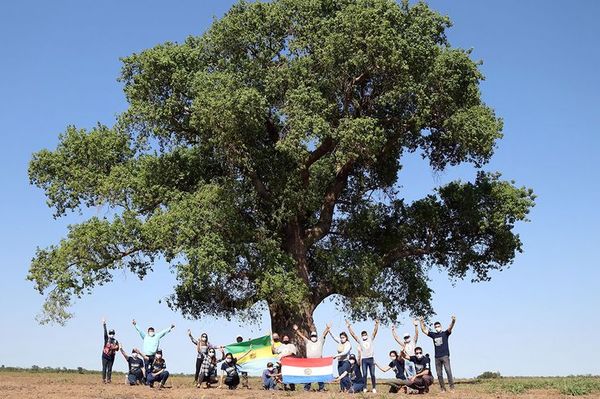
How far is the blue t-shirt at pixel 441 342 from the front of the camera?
24.8 metres

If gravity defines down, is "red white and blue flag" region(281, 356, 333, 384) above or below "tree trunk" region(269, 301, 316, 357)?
below

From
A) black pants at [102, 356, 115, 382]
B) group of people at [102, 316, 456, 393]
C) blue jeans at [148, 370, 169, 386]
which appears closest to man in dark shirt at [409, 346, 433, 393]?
group of people at [102, 316, 456, 393]

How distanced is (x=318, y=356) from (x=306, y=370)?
2.30 feet

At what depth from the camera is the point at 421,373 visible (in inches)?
1003

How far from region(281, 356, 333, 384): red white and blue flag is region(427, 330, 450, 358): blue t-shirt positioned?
4.27 meters

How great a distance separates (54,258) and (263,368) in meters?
11.4

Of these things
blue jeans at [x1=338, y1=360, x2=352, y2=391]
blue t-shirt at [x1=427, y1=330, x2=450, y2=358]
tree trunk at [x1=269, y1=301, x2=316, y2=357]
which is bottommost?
blue jeans at [x1=338, y1=360, x2=352, y2=391]

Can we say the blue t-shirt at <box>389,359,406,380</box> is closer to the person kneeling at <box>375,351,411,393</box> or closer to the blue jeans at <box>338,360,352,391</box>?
the person kneeling at <box>375,351,411,393</box>

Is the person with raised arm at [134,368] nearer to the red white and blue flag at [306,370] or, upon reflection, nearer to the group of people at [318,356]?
the group of people at [318,356]

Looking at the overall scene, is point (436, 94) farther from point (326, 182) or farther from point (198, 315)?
point (198, 315)

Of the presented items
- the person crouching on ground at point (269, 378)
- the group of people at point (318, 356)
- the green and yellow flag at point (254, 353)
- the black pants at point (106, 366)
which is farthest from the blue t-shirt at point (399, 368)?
the black pants at point (106, 366)

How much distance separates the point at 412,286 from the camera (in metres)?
40.0

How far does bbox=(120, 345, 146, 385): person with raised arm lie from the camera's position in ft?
95.9

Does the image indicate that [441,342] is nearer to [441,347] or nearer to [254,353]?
[441,347]
